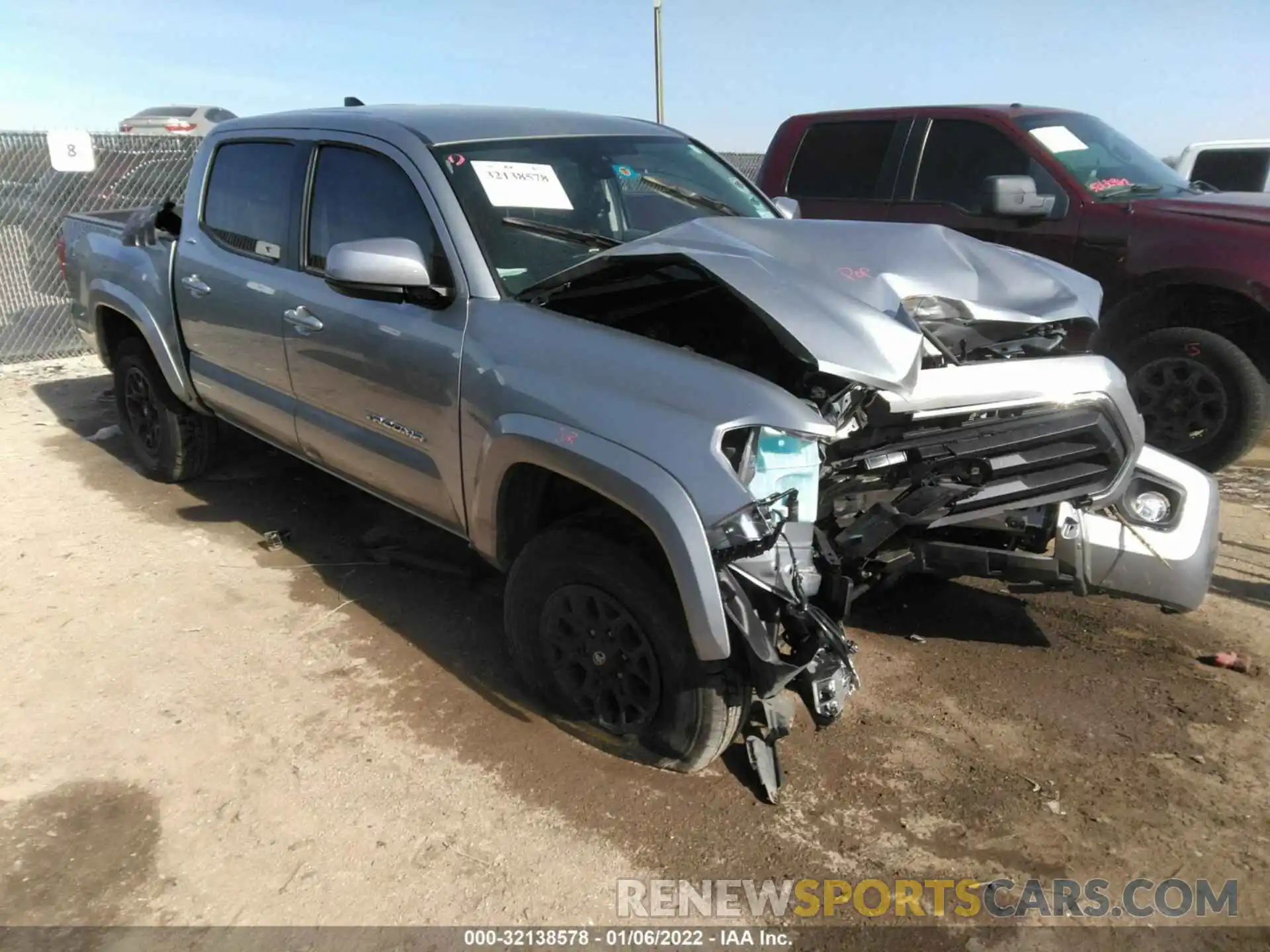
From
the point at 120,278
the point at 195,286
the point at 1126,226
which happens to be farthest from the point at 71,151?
the point at 1126,226

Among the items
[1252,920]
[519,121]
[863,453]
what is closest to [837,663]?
[863,453]

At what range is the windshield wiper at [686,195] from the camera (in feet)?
12.9

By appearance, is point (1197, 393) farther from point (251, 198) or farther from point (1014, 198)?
point (251, 198)

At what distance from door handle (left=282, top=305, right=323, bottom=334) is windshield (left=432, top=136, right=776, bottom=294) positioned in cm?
88

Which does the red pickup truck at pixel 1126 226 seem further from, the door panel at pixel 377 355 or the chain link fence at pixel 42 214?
the chain link fence at pixel 42 214

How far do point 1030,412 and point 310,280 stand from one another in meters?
2.79

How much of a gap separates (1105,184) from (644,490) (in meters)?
4.74

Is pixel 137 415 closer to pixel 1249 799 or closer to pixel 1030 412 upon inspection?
pixel 1030 412

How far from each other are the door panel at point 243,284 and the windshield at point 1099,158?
457 centimetres

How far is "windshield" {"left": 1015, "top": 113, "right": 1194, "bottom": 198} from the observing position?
Answer: 587 cm

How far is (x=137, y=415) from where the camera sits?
5.75 metres

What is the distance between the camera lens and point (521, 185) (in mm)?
3457

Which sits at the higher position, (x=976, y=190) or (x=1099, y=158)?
(x=1099, y=158)

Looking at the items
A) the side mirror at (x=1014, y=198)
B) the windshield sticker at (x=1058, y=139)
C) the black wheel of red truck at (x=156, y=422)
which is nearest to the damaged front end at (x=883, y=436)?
the side mirror at (x=1014, y=198)
